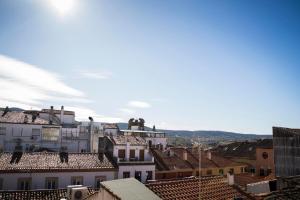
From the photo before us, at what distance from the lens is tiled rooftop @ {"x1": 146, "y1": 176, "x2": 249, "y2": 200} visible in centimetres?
1775

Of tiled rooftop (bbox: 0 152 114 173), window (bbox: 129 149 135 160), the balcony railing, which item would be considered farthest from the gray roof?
window (bbox: 129 149 135 160)

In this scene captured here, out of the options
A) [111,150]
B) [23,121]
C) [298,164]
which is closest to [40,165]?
[111,150]

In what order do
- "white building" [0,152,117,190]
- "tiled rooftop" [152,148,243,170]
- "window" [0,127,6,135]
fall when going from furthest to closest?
"window" [0,127,6,135] < "tiled rooftop" [152,148,243,170] < "white building" [0,152,117,190]

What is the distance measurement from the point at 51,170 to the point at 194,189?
21.7 metres

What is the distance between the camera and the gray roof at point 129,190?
46.6 ft

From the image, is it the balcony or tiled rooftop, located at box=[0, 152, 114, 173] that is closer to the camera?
tiled rooftop, located at box=[0, 152, 114, 173]

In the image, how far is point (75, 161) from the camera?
38.8m

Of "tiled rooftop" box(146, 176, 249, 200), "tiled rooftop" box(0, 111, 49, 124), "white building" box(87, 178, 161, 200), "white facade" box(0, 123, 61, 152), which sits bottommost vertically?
"tiled rooftop" box(146, 176, 249, 200)

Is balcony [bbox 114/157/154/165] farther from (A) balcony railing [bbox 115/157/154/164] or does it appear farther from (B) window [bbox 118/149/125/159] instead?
(B) window [bbox 118/149/125/159]

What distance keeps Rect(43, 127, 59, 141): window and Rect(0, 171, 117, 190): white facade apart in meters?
A: 21.4

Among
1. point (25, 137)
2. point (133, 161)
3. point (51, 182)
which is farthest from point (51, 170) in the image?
point (25, 137)

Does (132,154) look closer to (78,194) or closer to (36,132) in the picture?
(36,132)

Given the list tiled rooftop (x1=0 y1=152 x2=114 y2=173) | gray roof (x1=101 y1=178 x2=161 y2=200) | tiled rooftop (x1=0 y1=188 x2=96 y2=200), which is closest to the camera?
gray roof (x1=101 y1=178 x2=161 y2=200)

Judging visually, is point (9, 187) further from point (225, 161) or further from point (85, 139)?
point (225, 161)
